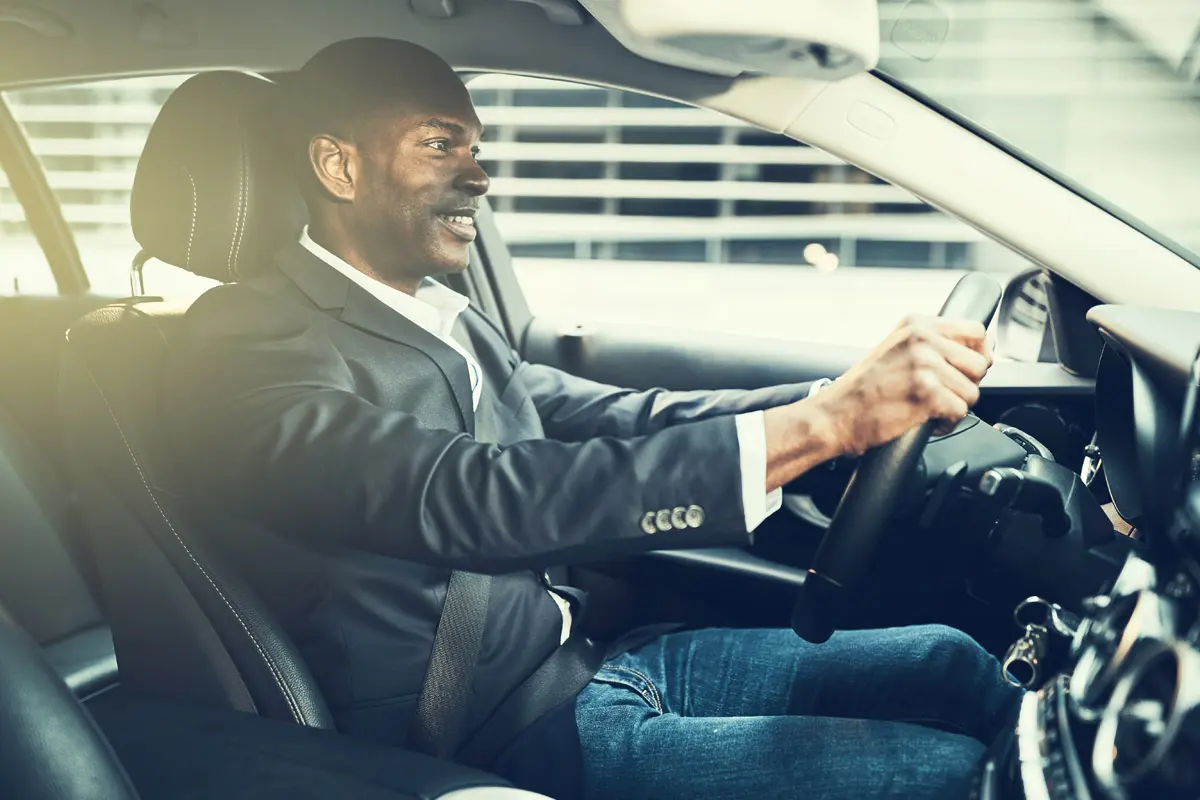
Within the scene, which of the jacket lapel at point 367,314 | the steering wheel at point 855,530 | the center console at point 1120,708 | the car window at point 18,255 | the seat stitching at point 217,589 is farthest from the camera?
the car window at point 18,255

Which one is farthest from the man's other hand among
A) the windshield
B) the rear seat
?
the rear seat

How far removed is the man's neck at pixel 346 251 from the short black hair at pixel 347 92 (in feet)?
0.24

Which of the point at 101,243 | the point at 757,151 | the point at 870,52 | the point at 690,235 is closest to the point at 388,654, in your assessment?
the point at 870,52

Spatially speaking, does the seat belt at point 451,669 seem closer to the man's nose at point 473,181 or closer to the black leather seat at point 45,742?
the black leather seat at point 45,742

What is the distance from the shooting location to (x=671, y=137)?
23.3 ft

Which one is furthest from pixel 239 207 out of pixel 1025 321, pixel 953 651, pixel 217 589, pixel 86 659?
pixel 1025 321

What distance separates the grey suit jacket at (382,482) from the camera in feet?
3.91

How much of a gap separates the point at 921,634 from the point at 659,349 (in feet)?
3.42

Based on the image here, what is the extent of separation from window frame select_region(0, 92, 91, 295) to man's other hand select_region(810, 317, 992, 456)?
2496mm

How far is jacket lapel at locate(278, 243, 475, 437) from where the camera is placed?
5.23 ft

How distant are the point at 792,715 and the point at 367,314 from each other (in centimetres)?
79

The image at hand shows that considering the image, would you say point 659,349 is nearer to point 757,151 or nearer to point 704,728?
point 704,728

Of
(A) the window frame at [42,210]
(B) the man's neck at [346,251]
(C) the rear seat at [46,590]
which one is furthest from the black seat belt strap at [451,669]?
(A) the window frame at [42,210]

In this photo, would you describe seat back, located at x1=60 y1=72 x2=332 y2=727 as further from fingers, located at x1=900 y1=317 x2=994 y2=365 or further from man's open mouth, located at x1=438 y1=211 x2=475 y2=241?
fingers, located at x1=900 y1=317 x2=994 y2=365
